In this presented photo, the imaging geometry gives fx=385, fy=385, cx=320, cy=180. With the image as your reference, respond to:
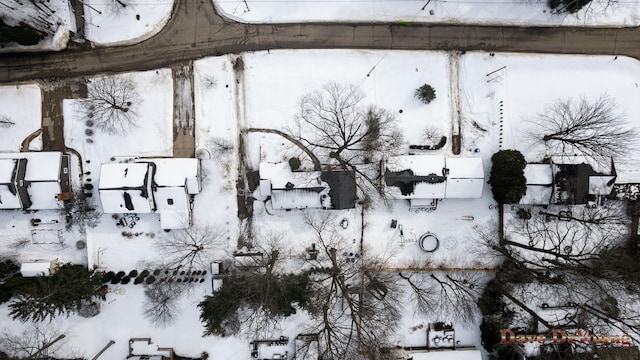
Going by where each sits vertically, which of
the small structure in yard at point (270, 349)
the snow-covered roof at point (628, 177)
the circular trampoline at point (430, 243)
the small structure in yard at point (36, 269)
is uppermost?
the snow-covered roof at point (628, 177)

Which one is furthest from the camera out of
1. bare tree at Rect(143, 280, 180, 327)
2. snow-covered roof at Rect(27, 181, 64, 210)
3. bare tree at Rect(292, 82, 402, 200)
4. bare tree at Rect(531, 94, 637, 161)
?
bare tree at Rect(143, 280, 180, 327)

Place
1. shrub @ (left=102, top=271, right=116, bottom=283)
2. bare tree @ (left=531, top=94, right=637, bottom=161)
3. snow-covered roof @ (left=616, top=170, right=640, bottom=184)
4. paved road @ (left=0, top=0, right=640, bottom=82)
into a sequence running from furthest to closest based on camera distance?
snow-covered roof @ (left=616, top=170, right=640, bottom=184) → paved road @ (left=0, top=0, right=640, bottom=82) → bare tree @ (left=531, top=94, right=637, bottom=161) → shrub @ (left=102, top=271, right=116, bottom=283)

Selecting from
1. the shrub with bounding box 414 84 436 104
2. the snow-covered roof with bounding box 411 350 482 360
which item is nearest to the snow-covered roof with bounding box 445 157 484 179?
the shrub with bounding box 414 84 436 104

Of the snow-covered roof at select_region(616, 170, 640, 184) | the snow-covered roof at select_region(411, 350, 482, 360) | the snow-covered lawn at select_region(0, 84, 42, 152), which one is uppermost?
the snow-covered lawn at select_region(0, 84, 42, 152)

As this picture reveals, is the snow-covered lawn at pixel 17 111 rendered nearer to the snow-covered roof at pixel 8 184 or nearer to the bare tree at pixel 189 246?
the snow-covered roof at pixel 8 184

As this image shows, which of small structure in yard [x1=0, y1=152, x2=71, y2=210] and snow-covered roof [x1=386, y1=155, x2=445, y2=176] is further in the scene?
snow-covered roof [x1=386, y1=155, x2=445, y2=176]

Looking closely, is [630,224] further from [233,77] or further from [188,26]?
[188,26]

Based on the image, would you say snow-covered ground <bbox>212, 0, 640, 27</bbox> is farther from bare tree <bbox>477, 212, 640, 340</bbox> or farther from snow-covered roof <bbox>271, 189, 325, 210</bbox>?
bare tree <bbox>477, 212, 640, 340</bbox>

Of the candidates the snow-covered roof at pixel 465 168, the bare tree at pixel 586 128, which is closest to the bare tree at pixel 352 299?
the snow-covered roof at pixel 465 168
